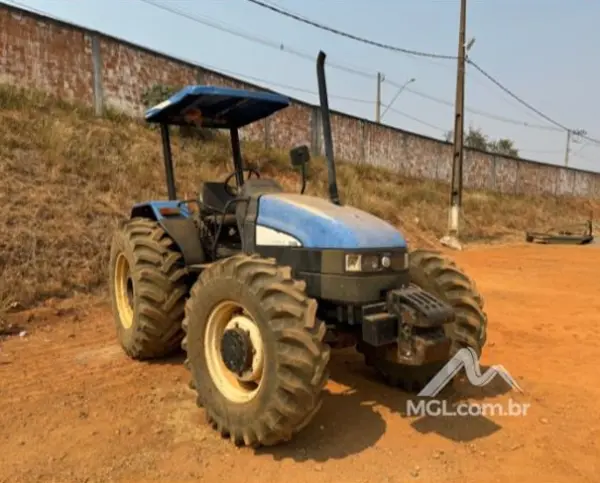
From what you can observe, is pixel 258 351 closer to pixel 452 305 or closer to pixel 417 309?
pixel 417 309

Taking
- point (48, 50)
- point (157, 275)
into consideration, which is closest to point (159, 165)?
point (48, 50)

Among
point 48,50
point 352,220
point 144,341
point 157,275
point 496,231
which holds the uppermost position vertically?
point 48,50

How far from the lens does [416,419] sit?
365 centimetres

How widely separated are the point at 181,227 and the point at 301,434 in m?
2.22

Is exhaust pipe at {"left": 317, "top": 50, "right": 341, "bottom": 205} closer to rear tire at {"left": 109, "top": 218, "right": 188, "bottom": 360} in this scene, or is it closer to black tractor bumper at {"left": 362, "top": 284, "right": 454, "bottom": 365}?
black tractor bumper at {"left": 362, "top": 284, "right": 454, "bottom": 365}

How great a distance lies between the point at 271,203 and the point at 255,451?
5.43 ft

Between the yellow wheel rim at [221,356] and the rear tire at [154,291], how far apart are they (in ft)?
3.74

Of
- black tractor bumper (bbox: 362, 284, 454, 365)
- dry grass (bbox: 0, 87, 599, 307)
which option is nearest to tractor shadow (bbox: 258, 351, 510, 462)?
black tractor bumper (bbox: 362, 284, 454, 365)

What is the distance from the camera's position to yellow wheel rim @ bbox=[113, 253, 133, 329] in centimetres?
518

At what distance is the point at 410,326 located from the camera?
10.5 ft

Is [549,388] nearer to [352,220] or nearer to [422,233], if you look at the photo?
[352,220]

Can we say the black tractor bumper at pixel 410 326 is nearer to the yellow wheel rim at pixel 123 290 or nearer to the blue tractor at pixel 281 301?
the blue tractor at pixel 281 301

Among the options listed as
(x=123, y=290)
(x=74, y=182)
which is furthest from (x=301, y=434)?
(x=74, y=182)

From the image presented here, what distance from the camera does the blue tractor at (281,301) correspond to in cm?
299
